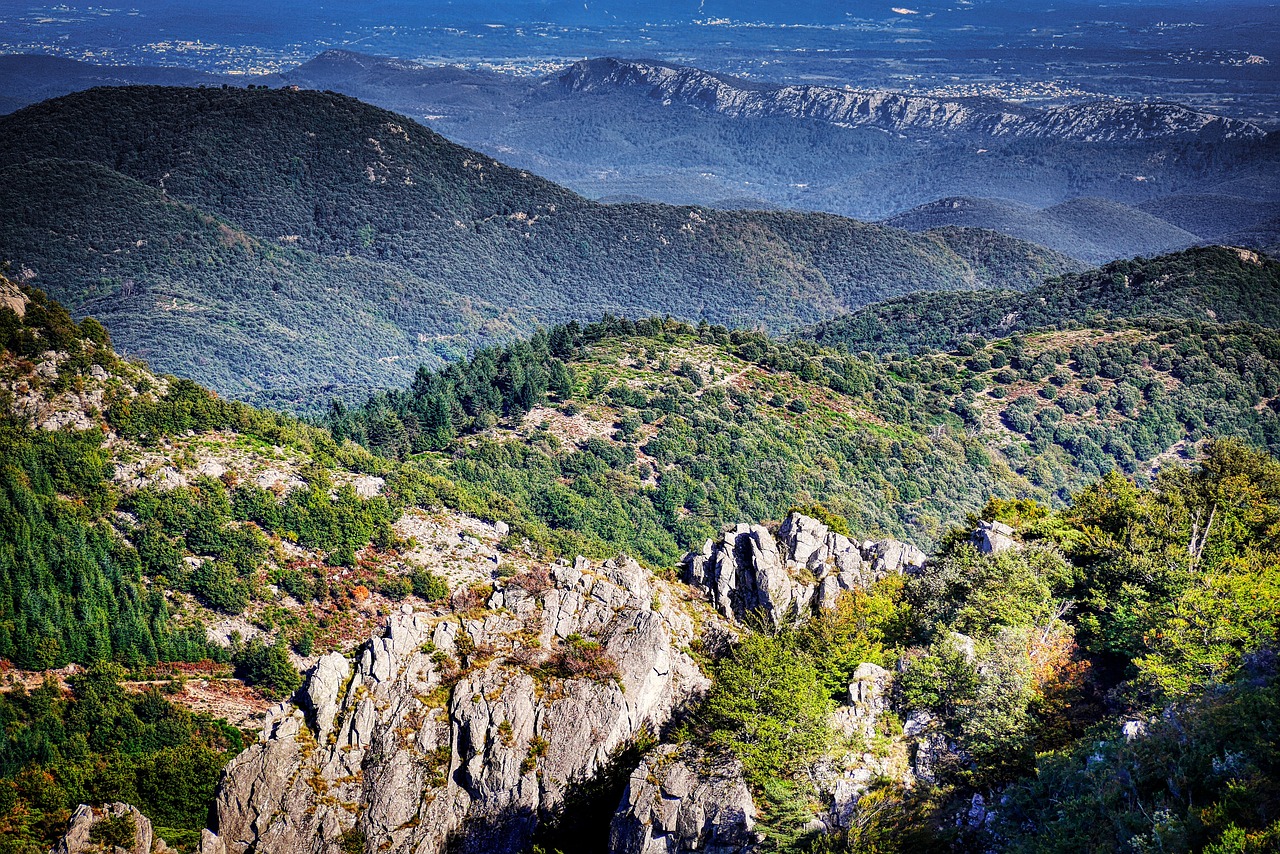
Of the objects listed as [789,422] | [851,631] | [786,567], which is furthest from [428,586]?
[789,422]

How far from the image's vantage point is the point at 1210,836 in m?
23.8

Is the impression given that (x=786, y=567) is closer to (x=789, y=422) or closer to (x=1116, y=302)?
(x=789, y=422)

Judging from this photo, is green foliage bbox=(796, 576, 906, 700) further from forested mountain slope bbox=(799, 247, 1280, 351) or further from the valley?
forested mountain slope bbox=(799, 247, 1280, 351)

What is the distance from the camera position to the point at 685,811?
33312 mm

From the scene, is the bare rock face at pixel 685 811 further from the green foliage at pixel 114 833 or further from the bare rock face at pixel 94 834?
the green foliage at pixel 114 833

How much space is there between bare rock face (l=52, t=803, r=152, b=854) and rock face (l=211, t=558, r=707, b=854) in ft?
A: 8.48

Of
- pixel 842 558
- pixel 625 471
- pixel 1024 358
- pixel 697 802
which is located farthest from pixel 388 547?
pixel 1024 358

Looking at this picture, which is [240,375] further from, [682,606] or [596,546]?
[682,606]

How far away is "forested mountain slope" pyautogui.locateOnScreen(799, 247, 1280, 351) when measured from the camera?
163125mm

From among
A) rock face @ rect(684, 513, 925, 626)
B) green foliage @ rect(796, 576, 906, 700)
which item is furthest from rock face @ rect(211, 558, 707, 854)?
rock face @ rect(684, 513, 925, 626)

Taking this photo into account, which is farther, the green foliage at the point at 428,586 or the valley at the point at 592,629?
the green foliage at the point at 428,586

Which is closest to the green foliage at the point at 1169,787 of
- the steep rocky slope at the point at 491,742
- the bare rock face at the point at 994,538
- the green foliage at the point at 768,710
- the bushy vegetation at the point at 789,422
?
the steep rocky slope at the point at 491,742

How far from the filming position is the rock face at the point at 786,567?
4956 cm

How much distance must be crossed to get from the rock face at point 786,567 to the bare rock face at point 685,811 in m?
14.9
